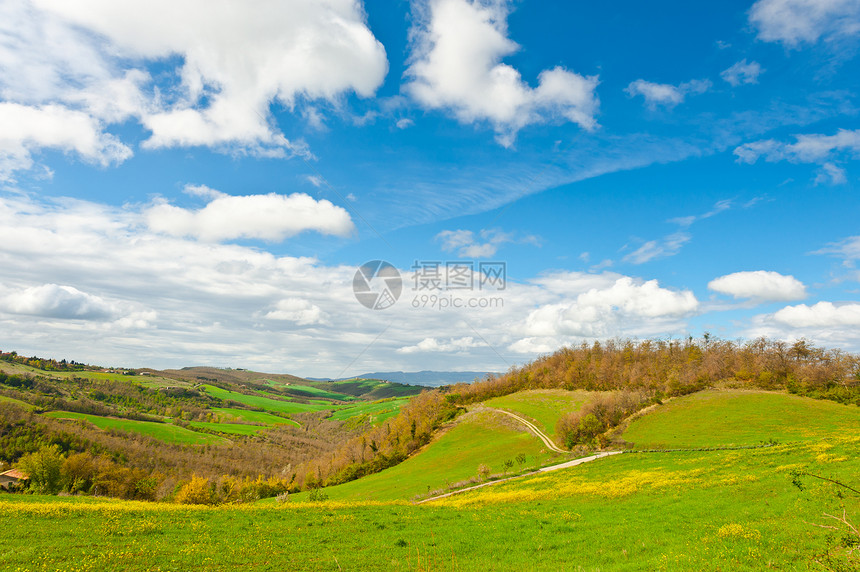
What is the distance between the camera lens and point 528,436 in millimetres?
86375

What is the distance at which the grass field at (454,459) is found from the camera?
214 feet

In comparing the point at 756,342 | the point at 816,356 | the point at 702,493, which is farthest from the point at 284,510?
the point at 756,342

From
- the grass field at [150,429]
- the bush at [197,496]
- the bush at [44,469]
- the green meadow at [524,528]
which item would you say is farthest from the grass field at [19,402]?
the green meadow at [524,528]

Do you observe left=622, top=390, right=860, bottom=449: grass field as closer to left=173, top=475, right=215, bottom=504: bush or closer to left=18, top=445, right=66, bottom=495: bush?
left=173, top=475, right=215, bottom=504: bush

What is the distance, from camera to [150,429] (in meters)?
184

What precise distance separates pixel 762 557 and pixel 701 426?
70.9m

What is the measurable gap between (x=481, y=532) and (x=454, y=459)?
66.2 m

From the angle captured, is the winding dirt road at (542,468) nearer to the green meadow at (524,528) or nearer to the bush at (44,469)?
the green meadow at (524,528)

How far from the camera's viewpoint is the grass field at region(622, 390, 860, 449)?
2320 inches

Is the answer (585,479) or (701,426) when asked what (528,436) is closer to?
(701,426)

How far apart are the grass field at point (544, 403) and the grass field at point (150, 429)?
476 feet

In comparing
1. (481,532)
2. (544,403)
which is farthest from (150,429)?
(481,532)

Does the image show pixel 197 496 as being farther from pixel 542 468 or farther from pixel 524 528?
pixel 542 468

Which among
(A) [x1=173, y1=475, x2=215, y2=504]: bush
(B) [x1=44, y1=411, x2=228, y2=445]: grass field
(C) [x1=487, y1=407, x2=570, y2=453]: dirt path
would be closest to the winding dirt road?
(C) [x1=487, y1=407, x2=570, y2=453]: dirt path
